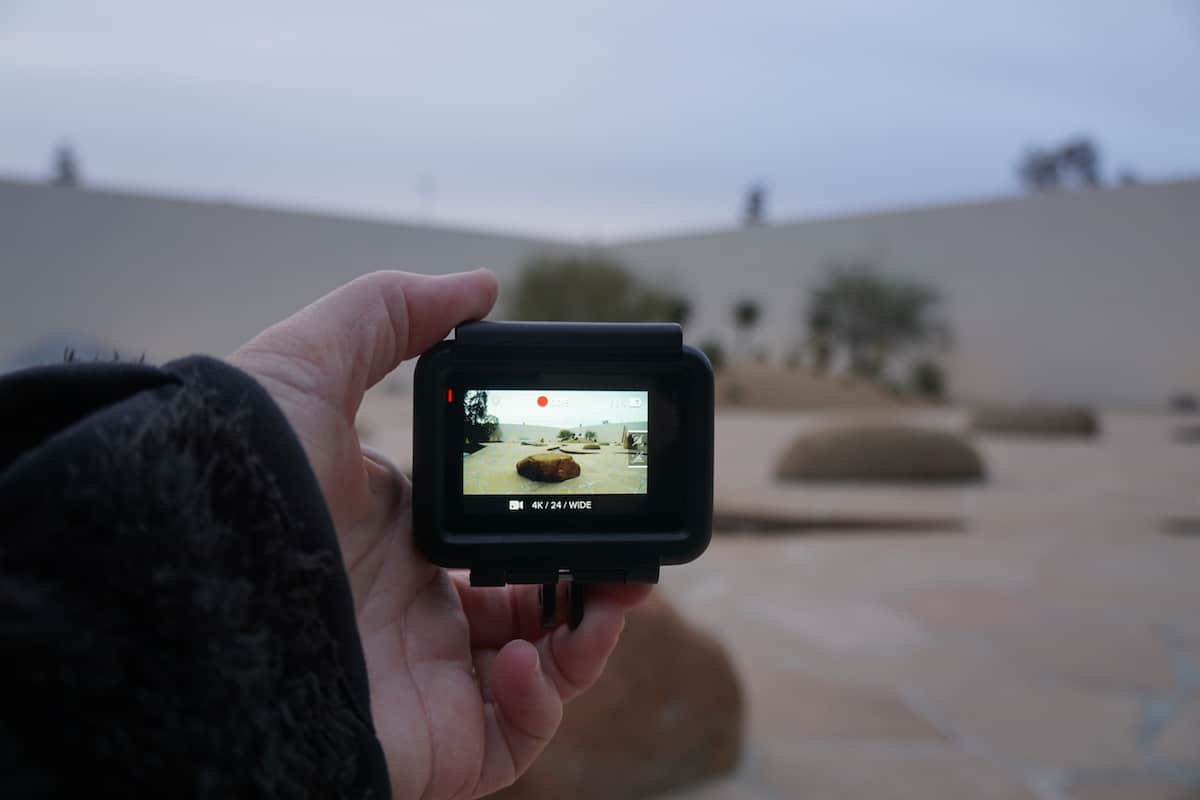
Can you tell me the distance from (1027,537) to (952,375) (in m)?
18.0

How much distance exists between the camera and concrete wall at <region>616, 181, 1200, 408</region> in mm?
18922

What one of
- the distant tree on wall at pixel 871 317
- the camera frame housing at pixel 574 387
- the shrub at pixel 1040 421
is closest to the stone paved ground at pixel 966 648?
the camera frame housing at pixel 574 387

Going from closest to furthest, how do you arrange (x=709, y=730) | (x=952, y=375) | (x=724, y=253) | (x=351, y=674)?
(x=351, y=674)
(x=709, y=730)
(x=952, y=375)
(x=724, y=253)

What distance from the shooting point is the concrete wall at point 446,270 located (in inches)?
728

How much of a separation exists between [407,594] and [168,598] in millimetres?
426

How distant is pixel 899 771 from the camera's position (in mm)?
2611

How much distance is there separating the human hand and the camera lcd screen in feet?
0.33

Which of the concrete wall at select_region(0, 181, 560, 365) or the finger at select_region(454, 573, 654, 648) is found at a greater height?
the finger at select_region(454, 573, 654, 648)

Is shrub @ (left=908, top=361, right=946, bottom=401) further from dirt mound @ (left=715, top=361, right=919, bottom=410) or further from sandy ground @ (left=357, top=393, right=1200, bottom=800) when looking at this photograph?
sandy ground @ (left=357, top=393, right=1200, bottom=800)

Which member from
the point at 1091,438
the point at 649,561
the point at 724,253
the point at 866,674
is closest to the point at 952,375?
the point at 724,253

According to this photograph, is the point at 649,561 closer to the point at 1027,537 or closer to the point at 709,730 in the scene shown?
the point at 709,730

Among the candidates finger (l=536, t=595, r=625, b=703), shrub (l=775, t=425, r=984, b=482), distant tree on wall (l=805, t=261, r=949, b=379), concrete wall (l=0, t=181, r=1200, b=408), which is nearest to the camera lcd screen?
finger (l=536, t=595, r=625, b=703)

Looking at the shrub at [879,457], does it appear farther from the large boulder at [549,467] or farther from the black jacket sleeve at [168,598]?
the black jacket sleeve at [168,598]

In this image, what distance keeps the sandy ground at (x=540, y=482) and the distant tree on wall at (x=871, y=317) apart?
2075 centimetres
